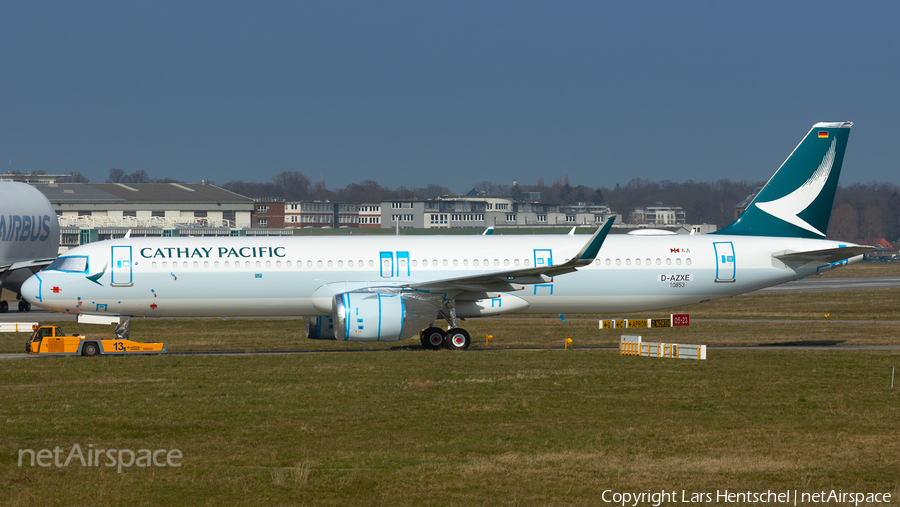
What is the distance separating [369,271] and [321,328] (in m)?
3.29

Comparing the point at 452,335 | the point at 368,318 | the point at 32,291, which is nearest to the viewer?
the point at 368,318

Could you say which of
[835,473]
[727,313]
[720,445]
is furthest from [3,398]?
[727,313]

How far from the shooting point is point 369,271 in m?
33.2

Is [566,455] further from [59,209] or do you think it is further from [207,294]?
[59,209]

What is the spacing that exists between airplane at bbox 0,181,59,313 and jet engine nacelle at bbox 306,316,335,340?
32.2 meters

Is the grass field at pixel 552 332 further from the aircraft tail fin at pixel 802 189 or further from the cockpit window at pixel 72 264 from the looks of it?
the aircraft tail fin at pixel 802 189

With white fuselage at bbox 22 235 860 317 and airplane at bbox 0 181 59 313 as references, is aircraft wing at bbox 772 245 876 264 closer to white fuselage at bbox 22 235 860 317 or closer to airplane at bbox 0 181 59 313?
white fuselage at bbox 22 235 860 317

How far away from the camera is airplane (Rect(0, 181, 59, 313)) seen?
6100cm

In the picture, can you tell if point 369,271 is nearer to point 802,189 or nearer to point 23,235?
point 802,189

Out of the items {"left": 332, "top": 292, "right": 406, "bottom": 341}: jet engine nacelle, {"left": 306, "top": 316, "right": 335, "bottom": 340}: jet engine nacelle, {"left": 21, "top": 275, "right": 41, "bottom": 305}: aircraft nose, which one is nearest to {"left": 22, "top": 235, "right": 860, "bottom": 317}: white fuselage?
{"left": 21, "top": 275, "right": 41, "bottom": 305}: aircraft nose

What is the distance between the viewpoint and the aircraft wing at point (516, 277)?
2994 cm

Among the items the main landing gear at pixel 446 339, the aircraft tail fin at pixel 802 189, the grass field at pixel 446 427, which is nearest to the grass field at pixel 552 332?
the main landing gear at pixel 446 339

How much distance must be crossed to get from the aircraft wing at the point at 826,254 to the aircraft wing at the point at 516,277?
826 centimetres

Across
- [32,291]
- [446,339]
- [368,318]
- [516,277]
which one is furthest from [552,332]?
[32,291]
